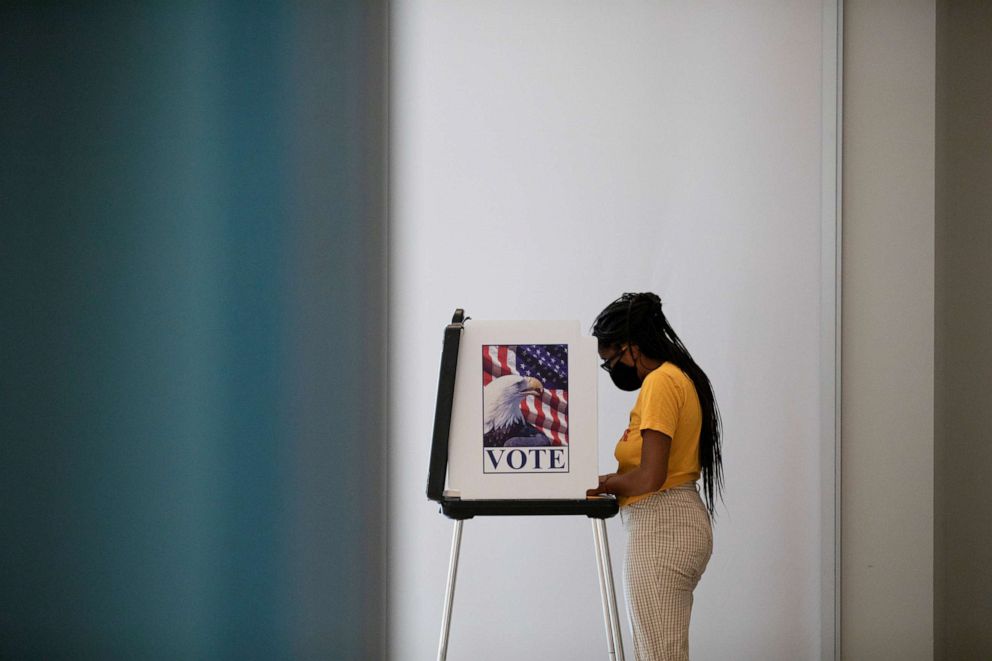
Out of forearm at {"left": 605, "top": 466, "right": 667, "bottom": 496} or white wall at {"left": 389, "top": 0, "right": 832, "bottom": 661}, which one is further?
white wall at {"left": 389, "top": 0, "right": 832, "bottom": 661}

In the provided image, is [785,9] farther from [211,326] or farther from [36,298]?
[36,298]

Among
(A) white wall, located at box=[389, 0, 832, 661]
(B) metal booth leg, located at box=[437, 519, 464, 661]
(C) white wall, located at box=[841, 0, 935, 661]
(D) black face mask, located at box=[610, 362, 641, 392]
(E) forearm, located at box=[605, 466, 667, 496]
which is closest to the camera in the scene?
(E) forearm, located at box=[605, 466, 667, 496]

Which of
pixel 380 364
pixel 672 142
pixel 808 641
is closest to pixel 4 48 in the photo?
pixel 380 364

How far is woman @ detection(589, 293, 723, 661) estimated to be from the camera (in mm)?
1994

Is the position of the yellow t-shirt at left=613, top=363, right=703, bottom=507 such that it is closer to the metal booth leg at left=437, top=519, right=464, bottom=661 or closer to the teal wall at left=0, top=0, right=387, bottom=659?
the metal booth leg at left=437, top=519, right=464, bottom=661

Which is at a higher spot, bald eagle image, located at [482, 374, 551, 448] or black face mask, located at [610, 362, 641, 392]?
black face mask, located at [610, 362, 641, 392]

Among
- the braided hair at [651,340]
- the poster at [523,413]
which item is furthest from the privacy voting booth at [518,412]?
the braided hair at [651,340]

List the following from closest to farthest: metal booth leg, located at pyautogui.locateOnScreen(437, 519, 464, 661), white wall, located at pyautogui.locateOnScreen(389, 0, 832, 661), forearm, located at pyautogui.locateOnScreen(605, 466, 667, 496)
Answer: forearm, located at pyautogui.locateOnScreen(605, 466, 667, 496)
metal booth leg, located at pyautogui.locateOnScreen(437, 519, 464, 661)
white wall, located at pyautogui.locateOnScreen(389, 0, 832, 661)

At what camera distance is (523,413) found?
6.79ft

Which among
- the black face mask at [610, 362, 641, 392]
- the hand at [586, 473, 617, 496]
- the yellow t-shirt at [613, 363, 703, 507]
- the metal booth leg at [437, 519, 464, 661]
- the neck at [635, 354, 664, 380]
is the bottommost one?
the metal booth leg at [437, 519, 464, 661]

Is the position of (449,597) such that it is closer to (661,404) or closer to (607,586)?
(607,586)

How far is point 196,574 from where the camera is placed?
286 centimetres

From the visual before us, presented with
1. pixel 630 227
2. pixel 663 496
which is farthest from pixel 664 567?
pixel 630 227

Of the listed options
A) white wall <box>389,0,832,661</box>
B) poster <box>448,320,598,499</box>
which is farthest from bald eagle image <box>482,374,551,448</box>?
white wall <box>389,0,832,661</box>
